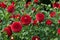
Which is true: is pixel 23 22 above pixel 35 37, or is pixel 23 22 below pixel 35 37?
above

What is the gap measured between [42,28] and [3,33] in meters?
0.39

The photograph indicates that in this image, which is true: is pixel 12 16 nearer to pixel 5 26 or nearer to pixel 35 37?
pixel 5 26

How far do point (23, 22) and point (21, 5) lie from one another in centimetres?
103

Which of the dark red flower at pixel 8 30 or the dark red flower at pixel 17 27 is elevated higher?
the dark red flower at pixel 17 27

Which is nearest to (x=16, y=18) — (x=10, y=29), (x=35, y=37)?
(x=10, y=29)

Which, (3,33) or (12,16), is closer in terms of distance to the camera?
(3,33)

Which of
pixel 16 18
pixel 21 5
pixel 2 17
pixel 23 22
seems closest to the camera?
pixel 23 22

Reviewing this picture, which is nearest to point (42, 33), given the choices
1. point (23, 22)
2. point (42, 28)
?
point (42, 28)

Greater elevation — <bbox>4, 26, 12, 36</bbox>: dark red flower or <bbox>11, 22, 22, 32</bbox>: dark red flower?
<bbox>11, 22, 22, 32</bbox>: dark red flower

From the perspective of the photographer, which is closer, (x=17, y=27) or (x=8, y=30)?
(x=17, y=27)

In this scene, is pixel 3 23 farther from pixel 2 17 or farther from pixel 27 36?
pixel 27 36

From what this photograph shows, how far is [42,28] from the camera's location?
2445 mm

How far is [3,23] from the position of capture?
260 cm

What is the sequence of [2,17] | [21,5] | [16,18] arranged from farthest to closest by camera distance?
[21,5] < [2,17] < [16,18]
